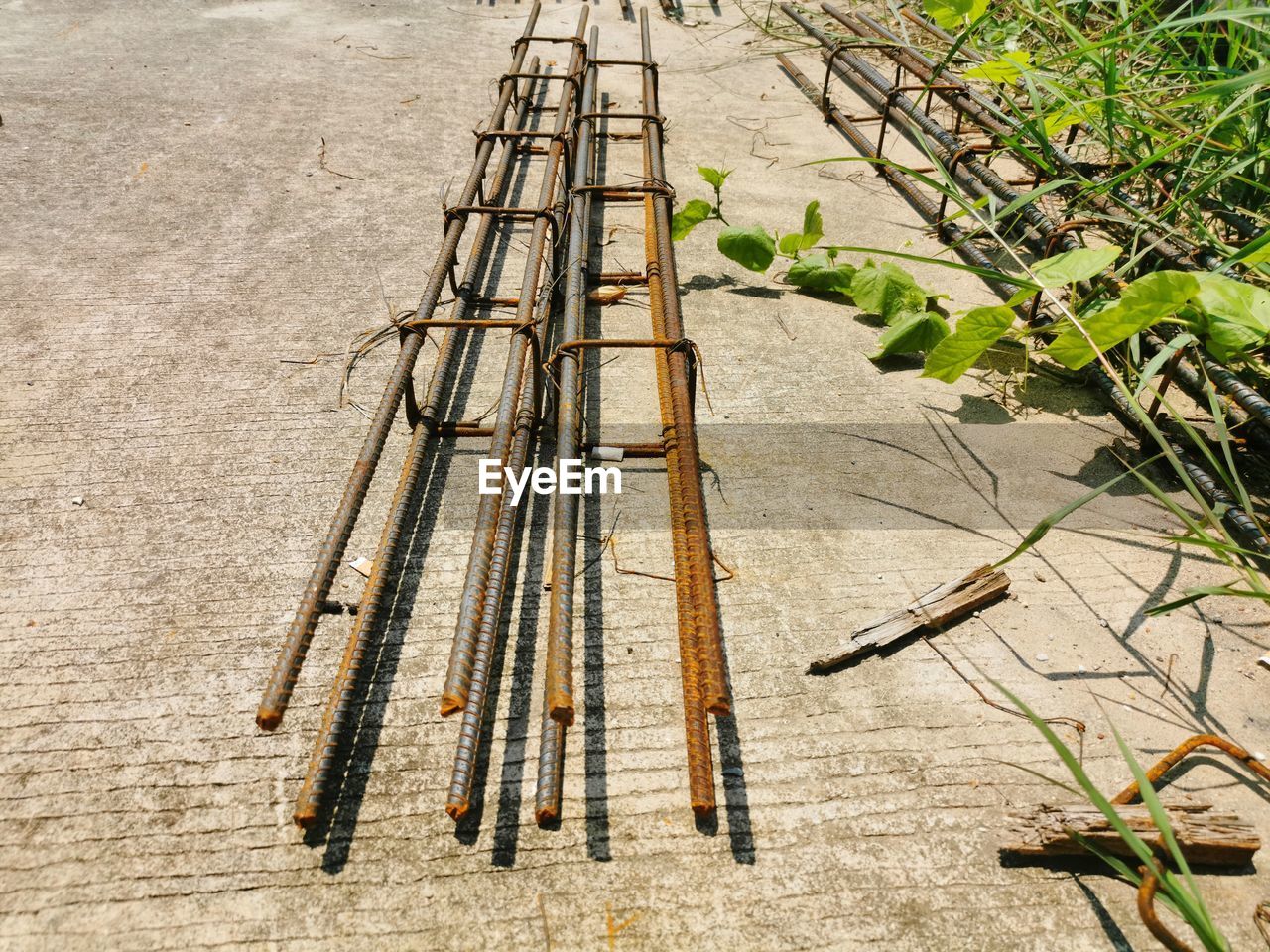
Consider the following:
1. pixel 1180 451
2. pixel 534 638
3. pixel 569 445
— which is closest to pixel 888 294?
pixel 1180 451

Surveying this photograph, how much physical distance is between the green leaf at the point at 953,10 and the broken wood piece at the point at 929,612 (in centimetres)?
268

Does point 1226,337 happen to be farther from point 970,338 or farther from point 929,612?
point 929,612

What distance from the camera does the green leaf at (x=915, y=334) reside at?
296 centimetres

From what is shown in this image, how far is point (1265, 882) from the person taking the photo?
5.44 feet

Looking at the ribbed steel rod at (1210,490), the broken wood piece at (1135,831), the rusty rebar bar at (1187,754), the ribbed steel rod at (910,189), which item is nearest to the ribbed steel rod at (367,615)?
the broken wood piece at (1135,831)

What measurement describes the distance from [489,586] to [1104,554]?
5.78ft

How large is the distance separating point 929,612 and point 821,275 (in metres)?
1.77

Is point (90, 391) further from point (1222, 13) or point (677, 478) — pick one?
point (1222, 13)

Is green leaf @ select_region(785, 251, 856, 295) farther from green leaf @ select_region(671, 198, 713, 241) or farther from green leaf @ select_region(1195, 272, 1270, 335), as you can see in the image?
green leaf @ select_region(1195, 272, 1270, 335)

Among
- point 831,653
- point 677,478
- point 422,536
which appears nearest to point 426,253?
point 422,536

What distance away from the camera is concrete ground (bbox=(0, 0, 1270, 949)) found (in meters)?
Result: 1.63

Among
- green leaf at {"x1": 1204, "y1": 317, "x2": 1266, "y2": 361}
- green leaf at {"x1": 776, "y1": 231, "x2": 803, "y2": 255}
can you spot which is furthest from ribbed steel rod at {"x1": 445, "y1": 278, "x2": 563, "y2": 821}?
green leaf at {"x1": 1204, "y1": 317, "x2": 1266, "y2": 361}

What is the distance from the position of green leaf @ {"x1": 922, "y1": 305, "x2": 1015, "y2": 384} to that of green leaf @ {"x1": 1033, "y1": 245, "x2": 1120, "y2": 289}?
0.15 metres

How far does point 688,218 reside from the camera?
143 inches
